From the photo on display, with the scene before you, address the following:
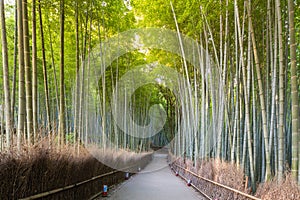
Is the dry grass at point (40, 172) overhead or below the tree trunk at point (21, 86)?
below

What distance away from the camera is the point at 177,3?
6719mm

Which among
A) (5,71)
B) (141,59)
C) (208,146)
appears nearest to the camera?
(5,71)

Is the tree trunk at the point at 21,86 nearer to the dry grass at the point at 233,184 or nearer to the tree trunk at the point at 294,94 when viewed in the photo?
the dry grass at the point at 233,184

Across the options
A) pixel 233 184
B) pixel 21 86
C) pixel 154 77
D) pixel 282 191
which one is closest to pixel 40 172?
pixel 21 86

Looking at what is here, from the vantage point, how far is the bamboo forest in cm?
291

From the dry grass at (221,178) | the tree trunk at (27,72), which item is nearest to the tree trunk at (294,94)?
the dry grass at (221,178)

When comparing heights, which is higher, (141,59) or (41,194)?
(141,59)

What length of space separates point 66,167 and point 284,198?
2476mm

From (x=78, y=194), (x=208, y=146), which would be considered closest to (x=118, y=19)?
(x=208, y=146)

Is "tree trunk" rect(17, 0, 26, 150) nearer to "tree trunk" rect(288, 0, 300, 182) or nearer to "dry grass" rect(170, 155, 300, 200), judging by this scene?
"dry grass" rect(170, 155, 300, 200)

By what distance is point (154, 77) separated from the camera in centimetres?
1305

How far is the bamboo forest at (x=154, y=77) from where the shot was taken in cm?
291

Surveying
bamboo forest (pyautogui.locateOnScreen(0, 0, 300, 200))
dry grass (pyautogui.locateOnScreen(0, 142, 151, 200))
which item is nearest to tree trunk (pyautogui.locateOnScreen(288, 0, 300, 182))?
bamboo forest (pyautogui.locateOnScreen(0, 0, 300, 200))

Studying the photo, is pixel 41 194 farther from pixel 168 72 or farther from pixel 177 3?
pixel 168 72
